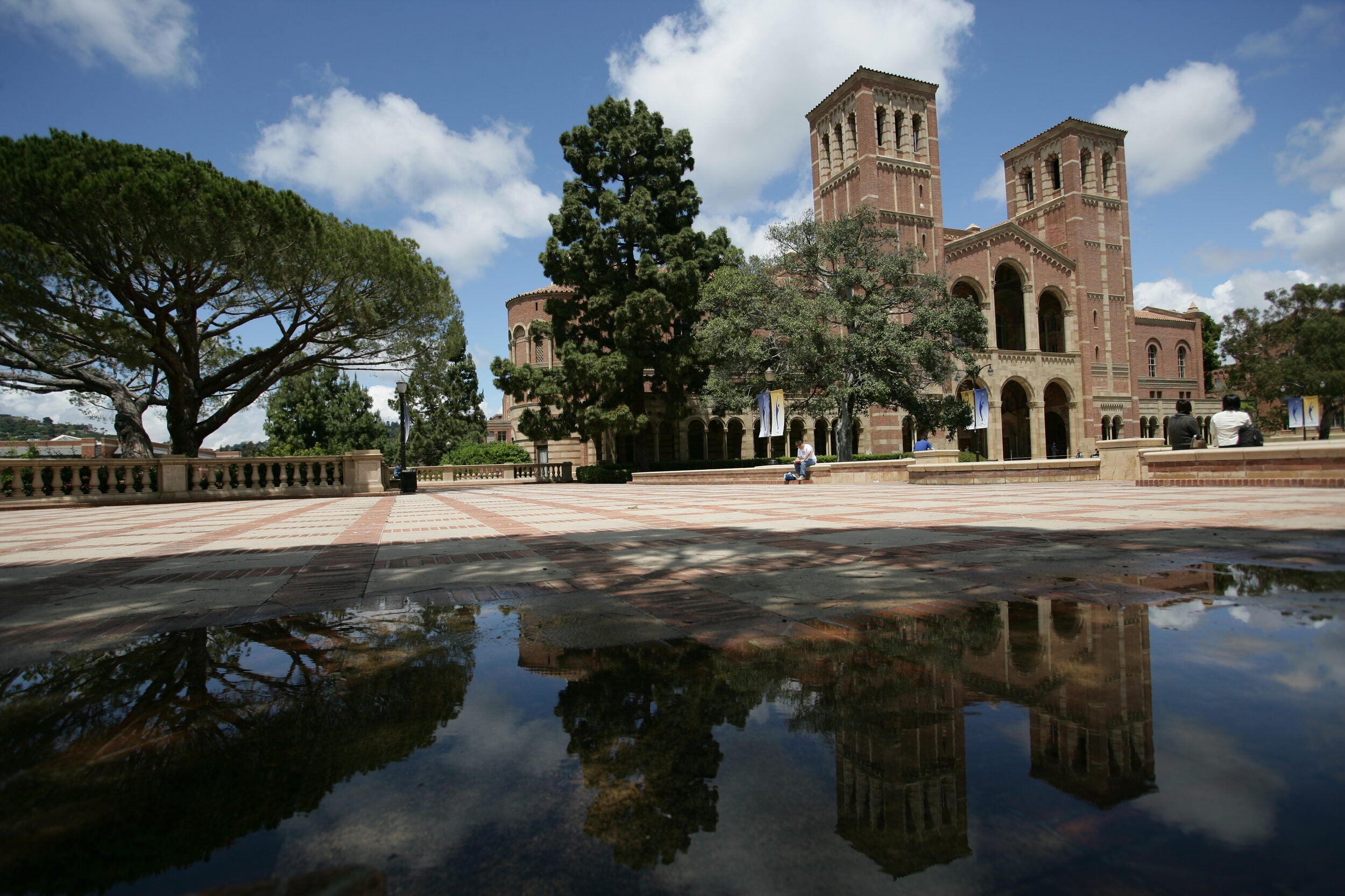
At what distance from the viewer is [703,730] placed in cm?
181

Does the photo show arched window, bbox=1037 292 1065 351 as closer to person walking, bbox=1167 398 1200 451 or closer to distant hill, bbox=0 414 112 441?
person walking, bbox=1167 398 1200 451

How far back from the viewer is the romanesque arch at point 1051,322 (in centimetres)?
→ 4381

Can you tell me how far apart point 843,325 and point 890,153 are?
18359mm

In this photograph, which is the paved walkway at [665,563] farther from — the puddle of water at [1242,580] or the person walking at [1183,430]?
the person walking at [1183,430]

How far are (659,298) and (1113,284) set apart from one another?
36.6 m

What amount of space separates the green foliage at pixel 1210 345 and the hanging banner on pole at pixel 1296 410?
25593 mm

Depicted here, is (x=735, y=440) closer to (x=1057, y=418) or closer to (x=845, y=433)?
(x=845, y=433)

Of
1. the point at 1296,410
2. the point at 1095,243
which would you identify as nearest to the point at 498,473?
the point at 1095,243

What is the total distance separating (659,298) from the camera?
26328 mm

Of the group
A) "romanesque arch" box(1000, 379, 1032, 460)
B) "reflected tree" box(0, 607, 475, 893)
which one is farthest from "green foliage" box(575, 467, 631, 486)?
"romanesque arch" box(1000, 379, 1032, 460)

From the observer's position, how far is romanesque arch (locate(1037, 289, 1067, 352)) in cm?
4381

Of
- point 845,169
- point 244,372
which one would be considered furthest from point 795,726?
point 845,169

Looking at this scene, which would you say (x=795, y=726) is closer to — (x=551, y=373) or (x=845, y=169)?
(x=551, y=373)

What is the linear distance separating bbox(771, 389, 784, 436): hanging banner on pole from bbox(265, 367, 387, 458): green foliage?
43611 millimetres
